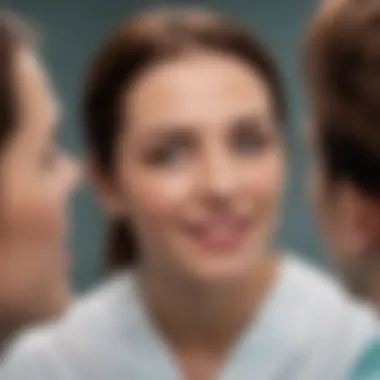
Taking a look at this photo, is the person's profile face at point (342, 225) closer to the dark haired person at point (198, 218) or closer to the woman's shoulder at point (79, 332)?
the dark haired person at point (198, 218)

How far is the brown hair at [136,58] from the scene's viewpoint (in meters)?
0.90

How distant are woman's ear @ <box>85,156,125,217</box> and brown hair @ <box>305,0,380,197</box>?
0.65ft

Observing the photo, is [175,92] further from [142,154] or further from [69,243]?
[69,243]

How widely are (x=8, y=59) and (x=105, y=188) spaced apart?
0.51 feet

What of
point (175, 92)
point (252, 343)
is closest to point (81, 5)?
point (175, 92)

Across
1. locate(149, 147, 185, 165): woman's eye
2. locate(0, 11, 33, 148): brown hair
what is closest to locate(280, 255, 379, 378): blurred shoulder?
locate(149, 147, 185, 165): woman's eye

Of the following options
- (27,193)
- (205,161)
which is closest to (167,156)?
(205,161)

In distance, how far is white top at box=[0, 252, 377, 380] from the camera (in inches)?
35.3

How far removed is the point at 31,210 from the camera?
93 cm

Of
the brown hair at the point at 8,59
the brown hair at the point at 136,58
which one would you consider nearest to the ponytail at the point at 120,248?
the brown hair at the point at 136,58

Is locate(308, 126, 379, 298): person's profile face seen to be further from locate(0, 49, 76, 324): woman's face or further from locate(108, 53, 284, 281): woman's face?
locate(0, 49, 76, 324): woman's face

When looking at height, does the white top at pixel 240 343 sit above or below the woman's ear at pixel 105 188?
below

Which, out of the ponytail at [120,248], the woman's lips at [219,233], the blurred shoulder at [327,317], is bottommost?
the blurred shoulder at [327,317]

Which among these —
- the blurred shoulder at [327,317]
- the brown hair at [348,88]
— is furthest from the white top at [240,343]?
the brown hair at [348,88]
